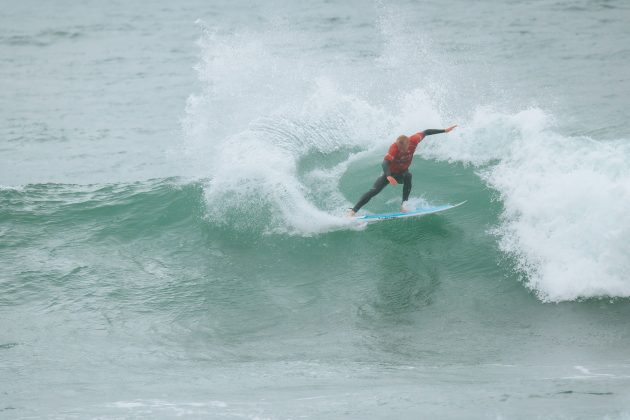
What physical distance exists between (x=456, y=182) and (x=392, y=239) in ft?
7.80

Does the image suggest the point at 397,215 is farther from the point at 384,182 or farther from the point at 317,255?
the point at 317,255

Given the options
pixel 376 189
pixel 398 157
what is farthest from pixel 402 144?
pixel 376 189

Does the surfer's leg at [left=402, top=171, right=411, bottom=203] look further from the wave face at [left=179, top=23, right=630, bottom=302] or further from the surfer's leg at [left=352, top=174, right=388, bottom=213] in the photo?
the wave face at [left=179, top=23, right=630, bottom=302]

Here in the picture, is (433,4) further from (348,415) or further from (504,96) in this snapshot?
(348,415)

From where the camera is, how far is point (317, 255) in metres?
11.8

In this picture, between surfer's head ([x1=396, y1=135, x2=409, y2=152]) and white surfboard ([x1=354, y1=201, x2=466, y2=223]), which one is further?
white surfboard ([x1=354, y1=201, x2=466, y2=223])

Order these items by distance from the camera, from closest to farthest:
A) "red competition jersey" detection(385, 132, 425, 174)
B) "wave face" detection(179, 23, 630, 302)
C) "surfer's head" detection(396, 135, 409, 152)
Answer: "wave face" detection(179, 23, 630, 302)
"surfer's head" detection(396, 135, 409, 152)
"red competition jersey" detection(385, 132, 425, 174)

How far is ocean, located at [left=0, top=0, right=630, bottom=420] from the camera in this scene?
773 centimetres

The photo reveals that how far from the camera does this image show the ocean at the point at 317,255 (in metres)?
7.73

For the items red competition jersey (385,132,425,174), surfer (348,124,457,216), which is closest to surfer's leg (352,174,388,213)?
surfer (348,124,457,216)

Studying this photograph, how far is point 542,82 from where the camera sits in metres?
22.5

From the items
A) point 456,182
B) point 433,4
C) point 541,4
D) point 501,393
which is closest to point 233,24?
point 433,4

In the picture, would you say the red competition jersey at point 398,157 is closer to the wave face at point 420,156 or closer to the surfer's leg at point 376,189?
the surfer's leg at point 376,189

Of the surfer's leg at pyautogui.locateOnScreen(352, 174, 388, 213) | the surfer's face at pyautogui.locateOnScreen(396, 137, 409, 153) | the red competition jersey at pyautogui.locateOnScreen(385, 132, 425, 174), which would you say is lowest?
the surfer's leg at pyautogui.locateOnScreen(352, 174, 388, 213)
